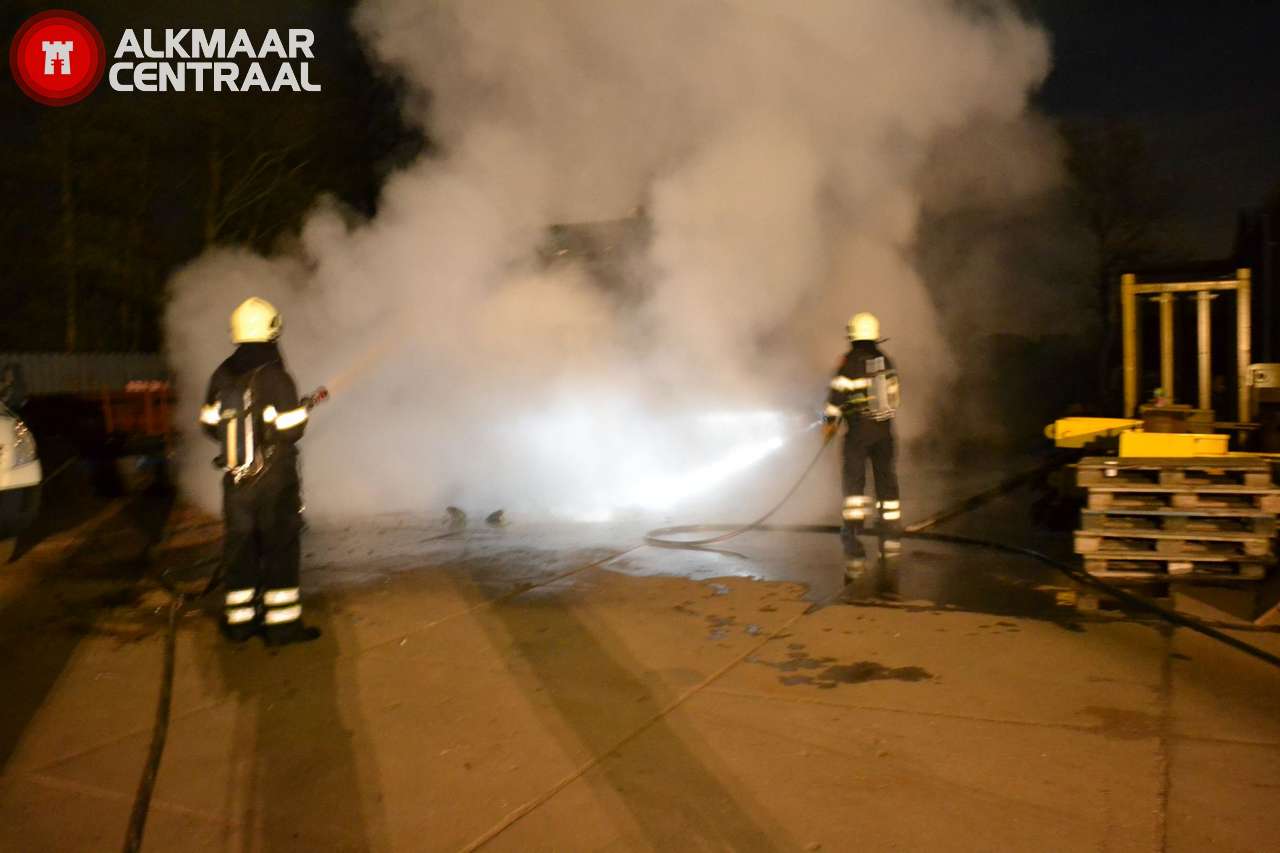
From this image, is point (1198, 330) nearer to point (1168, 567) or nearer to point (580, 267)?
point (1168, 567)

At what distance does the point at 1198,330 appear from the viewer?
7.36 meters

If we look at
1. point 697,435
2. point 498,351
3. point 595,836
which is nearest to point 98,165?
point 498,351

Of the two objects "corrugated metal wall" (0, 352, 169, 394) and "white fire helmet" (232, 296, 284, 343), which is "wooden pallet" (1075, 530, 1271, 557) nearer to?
"white fire helmet" (232, 296, 284, 343)

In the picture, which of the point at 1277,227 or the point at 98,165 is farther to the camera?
the point at 98,165

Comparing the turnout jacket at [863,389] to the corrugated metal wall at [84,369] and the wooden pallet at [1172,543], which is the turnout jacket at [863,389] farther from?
the corrugated metal wall at [84,369]

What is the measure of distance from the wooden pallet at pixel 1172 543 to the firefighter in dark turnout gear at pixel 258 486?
4.43 m

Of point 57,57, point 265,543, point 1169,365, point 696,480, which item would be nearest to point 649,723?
point 265,543

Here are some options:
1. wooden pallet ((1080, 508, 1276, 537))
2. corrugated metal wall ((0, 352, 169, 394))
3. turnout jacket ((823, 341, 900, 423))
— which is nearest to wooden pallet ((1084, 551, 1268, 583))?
wooden pallet ((1080, 508, 1276, 537))

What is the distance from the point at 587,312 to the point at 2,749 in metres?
5.96

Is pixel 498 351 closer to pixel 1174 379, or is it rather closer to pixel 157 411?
pixel 1174 379

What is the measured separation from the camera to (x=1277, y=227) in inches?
360

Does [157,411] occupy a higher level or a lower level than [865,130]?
lower

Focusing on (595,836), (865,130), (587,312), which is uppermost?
(865,130)

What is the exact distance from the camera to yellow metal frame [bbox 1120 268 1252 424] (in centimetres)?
703
